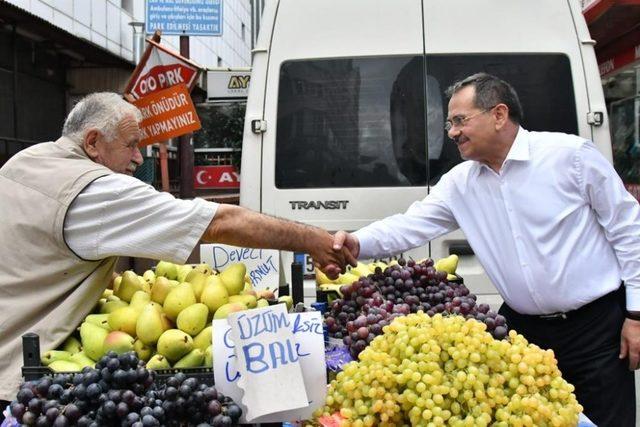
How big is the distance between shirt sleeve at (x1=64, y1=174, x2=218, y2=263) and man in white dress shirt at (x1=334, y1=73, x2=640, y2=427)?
0.87m

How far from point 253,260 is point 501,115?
1.37 m

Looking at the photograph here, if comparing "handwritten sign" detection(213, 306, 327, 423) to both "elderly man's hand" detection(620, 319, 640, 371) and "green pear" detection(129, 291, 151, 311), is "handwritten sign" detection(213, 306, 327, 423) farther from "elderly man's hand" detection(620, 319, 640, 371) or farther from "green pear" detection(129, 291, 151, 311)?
"elderly man's hand" detection(620, 319, 640, 371)

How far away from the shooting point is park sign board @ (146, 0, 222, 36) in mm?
11492

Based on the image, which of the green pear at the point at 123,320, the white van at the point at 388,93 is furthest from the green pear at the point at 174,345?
the white van at the point at 388,93

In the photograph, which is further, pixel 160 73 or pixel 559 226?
pixel 160 73

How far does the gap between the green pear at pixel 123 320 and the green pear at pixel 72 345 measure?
153 millimetres

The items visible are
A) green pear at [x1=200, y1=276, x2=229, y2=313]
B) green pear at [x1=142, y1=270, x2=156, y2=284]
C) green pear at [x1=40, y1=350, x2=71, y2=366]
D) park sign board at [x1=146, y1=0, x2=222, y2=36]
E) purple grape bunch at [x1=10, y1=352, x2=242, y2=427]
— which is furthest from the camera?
park sign board at [x1=146, y1=0, x2=222, y2=36]

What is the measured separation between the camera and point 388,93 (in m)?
4.58

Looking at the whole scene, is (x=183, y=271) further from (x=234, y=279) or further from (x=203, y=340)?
(x=203, y=340)

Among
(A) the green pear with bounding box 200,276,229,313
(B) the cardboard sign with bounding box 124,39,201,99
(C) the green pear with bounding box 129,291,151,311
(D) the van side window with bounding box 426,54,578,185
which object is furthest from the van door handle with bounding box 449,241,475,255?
(B) the cardboard sign with bounding box 124,39,201,99

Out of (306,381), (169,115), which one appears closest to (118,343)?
(306,381)

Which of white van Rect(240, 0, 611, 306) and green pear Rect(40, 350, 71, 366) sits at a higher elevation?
white van Rect(240, 0, 611, 306)

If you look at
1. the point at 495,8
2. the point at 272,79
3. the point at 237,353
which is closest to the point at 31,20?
the point at 272,79

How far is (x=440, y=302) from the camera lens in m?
2.88
